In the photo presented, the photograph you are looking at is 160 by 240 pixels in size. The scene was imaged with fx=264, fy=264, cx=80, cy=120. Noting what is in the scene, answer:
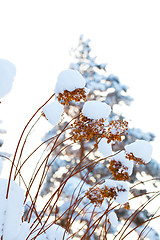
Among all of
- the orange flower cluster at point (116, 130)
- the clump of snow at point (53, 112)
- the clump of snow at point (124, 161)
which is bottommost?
the clump of snow at point (124, 161)

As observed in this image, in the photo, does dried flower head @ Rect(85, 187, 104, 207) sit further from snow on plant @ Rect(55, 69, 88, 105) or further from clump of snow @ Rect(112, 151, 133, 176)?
snow on plant @ Rect(55, 69, 88, 105)

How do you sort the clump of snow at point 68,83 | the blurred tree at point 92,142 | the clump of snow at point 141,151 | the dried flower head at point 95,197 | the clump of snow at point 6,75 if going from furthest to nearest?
the blurred tree at point 92,142
the dried flower head at point 95,197
the clump of snow at point 141,151
the clump of snow at point 68,83
the clump of snow at point 6,75

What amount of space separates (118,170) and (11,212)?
1.34 ft

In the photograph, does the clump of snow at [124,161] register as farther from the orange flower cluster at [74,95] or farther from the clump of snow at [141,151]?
the orange flower cluster at [74,95]

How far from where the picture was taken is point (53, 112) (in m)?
0.87

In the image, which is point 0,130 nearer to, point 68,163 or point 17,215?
point 68,163

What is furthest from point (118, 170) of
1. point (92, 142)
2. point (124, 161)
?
point (92, 142)

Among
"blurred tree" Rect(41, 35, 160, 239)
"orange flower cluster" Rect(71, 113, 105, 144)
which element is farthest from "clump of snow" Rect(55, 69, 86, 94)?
"blurred tree" Rect(41, 35, 160, 239)

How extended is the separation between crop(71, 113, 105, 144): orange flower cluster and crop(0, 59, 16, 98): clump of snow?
0.25m

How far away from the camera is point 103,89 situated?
7234 millimetres

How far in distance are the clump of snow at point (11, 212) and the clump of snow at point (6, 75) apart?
0.30 meters

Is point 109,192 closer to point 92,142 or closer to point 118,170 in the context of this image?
point 118,170

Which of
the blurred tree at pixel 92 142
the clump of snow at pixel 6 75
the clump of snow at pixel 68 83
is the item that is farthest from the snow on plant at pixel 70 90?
the blurred tree at pixel 92 142

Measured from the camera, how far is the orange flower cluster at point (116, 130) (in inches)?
34.4
